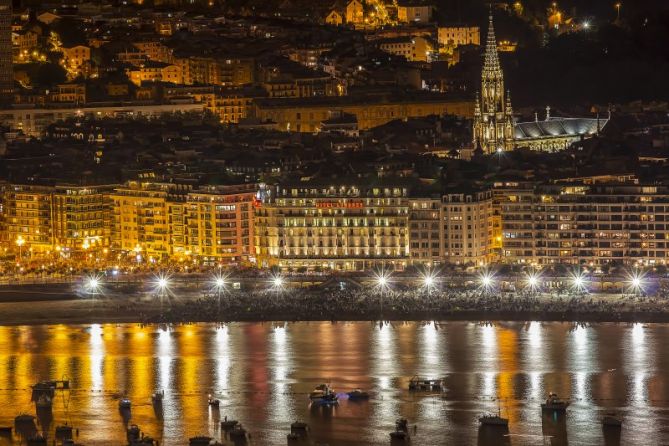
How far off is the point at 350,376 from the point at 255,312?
6166 millimetres

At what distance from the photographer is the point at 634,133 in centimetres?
6656

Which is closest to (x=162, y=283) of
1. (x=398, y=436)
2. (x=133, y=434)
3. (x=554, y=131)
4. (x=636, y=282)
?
(x=636, y=282)

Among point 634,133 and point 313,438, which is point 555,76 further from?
point 313,438

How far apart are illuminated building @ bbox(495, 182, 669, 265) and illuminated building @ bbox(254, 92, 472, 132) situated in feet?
59.8

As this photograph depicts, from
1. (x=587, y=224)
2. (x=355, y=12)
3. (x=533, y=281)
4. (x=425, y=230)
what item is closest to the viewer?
(x=533, y=281)

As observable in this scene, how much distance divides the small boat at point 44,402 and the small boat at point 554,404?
7070 millimetres

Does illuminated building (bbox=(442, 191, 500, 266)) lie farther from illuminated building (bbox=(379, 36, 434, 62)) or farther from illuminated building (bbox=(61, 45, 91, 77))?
illuminated building (bbox=(61, 45, 91, 77))

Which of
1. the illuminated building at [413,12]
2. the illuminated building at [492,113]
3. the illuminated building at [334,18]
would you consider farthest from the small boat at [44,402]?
the illuminated building at [334,18]

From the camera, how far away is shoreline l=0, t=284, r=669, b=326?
47.3 meters

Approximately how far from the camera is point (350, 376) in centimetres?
4244

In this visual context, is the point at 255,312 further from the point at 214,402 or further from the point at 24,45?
the point at 24,45

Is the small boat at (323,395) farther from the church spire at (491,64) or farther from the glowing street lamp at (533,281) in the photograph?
the church spire at (491,64)

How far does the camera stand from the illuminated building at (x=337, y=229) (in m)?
52.6

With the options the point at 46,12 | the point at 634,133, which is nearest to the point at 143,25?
the point at 46,12
